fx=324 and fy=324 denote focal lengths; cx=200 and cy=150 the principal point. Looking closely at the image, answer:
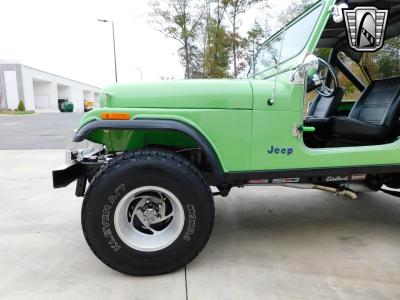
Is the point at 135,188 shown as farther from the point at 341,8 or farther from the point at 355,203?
the point at 355,203

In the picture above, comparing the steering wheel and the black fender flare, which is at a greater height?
the steering wheel

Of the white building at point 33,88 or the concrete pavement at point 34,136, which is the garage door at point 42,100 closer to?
the white building at point 33,88

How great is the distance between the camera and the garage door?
51.9m

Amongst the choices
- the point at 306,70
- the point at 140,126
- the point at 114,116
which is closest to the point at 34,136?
the point at 114,116

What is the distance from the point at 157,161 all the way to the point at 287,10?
7.77 metres

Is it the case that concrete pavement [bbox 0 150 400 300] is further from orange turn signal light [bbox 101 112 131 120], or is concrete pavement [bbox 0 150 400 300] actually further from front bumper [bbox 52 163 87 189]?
Result: orange turn signal light [bbox 101 112 131 120]

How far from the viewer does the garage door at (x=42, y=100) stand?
51.9m

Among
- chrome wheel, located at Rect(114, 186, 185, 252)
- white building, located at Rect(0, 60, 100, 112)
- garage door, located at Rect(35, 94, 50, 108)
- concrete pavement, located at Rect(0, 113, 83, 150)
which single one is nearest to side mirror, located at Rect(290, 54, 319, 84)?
chrome wheel, located at Rect(114, 186, 185, 252)

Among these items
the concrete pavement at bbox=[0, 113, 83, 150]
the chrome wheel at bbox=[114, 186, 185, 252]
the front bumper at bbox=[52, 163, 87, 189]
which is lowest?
the concrete pavement at bbox=[0, 113, 83, 150]

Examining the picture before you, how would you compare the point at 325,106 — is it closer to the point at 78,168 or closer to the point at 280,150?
the point at 280,150

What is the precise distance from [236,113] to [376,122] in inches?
59.9

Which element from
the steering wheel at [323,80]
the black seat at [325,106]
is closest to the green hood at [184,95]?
the steering wheel at [323,80]

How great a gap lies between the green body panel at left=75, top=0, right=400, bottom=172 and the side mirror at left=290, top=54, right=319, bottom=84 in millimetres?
50

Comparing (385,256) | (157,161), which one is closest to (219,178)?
(157,161)
